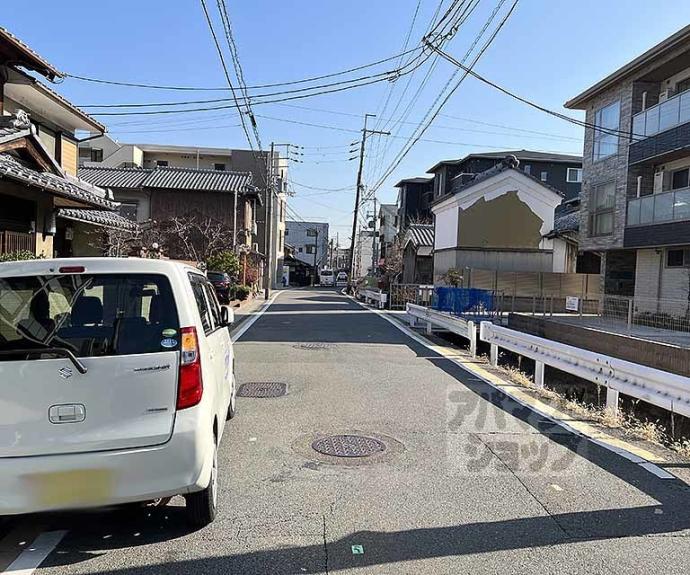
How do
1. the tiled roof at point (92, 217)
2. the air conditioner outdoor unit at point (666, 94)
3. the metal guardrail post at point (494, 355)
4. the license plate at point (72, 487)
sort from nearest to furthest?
the license plate at point (72, 487) < the metal guardrail post at point (494, 355) < the tiled roof at point (92, 217) < the air conditioner outdoor unit at point (666, 94)

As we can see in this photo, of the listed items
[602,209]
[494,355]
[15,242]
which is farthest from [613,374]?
[602,209]

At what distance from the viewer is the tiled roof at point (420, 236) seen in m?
40.5

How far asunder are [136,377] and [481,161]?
143 ft

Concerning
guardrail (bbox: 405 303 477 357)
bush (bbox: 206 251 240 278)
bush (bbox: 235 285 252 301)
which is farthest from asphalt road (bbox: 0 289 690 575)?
bush (bbox: 206 251 240 278)

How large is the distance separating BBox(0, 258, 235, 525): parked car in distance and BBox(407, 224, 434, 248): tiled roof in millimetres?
37659

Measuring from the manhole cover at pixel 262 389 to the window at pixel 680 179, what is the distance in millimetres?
17799

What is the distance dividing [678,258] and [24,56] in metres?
20.3

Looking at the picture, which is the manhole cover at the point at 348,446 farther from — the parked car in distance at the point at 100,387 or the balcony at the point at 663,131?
the balcony at the point at 663,131

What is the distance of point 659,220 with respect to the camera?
755 inches

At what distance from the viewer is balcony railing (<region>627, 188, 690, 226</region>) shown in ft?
59.0

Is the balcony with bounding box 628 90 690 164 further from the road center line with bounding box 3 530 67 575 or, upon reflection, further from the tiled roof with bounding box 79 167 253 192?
the tiled roof with bounding box 79 167 253 192

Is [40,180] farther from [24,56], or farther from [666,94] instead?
[666,94]

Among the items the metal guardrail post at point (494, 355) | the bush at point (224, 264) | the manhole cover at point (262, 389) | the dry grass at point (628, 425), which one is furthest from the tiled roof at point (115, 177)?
the dry grass at point (628, 425)

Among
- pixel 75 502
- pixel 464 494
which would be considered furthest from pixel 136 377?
pixel 464 494
